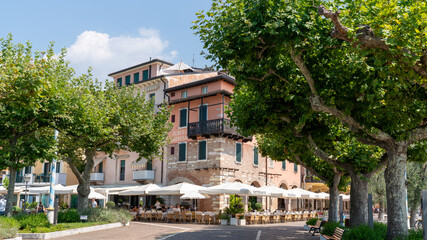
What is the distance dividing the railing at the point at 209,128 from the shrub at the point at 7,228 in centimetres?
1790

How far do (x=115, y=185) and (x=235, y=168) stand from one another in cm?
1214

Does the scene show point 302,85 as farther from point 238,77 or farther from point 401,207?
point 401,207

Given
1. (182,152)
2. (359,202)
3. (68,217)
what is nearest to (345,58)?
(359,202)

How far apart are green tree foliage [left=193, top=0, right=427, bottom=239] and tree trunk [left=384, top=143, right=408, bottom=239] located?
3 centimetres

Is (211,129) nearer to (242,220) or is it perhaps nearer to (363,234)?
(242,220)

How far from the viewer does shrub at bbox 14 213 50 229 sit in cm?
1473

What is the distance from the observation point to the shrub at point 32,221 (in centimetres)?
1473

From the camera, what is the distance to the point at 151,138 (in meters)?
21.2

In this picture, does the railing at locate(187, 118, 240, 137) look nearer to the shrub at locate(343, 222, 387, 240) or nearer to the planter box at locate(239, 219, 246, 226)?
the planter box at locate(239, 219, 246, 226)

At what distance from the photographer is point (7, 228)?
12.6 m

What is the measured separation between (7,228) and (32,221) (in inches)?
98.6

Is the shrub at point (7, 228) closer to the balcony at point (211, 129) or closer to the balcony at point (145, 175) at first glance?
the balcony at point (211, 129)

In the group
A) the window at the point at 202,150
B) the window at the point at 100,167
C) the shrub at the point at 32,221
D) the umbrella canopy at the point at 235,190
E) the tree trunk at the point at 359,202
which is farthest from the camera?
the window at the point at 100,167

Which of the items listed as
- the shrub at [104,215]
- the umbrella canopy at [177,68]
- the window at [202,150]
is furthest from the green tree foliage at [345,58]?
the umbrella canopy at [177,68]
